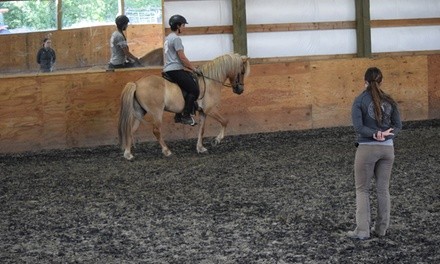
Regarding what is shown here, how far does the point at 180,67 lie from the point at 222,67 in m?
0.83

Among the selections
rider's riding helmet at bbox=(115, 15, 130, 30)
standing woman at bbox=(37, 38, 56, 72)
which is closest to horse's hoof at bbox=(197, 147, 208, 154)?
rider's riding helmet at bbox=(115, 15, 130, 30)

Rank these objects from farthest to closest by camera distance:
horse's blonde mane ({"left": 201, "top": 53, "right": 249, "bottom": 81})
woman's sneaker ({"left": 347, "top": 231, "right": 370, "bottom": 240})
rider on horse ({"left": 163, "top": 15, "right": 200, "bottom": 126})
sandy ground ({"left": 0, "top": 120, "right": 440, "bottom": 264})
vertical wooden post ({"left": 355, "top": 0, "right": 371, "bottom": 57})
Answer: vertical wooden post ({"left": 355, "top": 0, "right": 371, "bottom": 57}), horse's blonde mane ({"left": 201, "top": 53, "right": 249, "bottom": 81}), rider on horse ({"left": 163, "top": 15, "right": 200, "bottom": 126}), woman's sneaker ({"left": 347, "top": 231, "right": 370, "bottom": 240}), sandy ground ({"left": 0, "top": 120, "right": 440, "bottom": 264})

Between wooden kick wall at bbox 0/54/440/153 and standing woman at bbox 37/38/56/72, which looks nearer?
wooden kick wall at bbox 0/54/440/153

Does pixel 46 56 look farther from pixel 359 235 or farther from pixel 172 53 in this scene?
pixel 359 235

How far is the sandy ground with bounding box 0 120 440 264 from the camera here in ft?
22.8

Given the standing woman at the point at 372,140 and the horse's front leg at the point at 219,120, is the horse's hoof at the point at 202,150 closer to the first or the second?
the horse's front leg at the point at 219,120

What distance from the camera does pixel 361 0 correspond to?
635 inches

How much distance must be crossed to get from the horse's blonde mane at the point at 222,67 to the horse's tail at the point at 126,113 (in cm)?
142

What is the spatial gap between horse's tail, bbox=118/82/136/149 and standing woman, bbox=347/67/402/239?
583 cm

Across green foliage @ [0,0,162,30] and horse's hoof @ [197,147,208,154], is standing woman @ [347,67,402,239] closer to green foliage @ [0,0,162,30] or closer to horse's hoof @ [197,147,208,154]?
horse's hoof @ [197,147,208,154]

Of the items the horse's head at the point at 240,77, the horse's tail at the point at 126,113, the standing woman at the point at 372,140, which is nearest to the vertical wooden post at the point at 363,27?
the horse's head at the point at 240,77

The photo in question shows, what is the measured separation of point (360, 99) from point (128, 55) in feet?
27.7

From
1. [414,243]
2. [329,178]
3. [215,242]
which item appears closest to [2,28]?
[329,178]

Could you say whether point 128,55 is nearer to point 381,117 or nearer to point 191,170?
point 191,170
